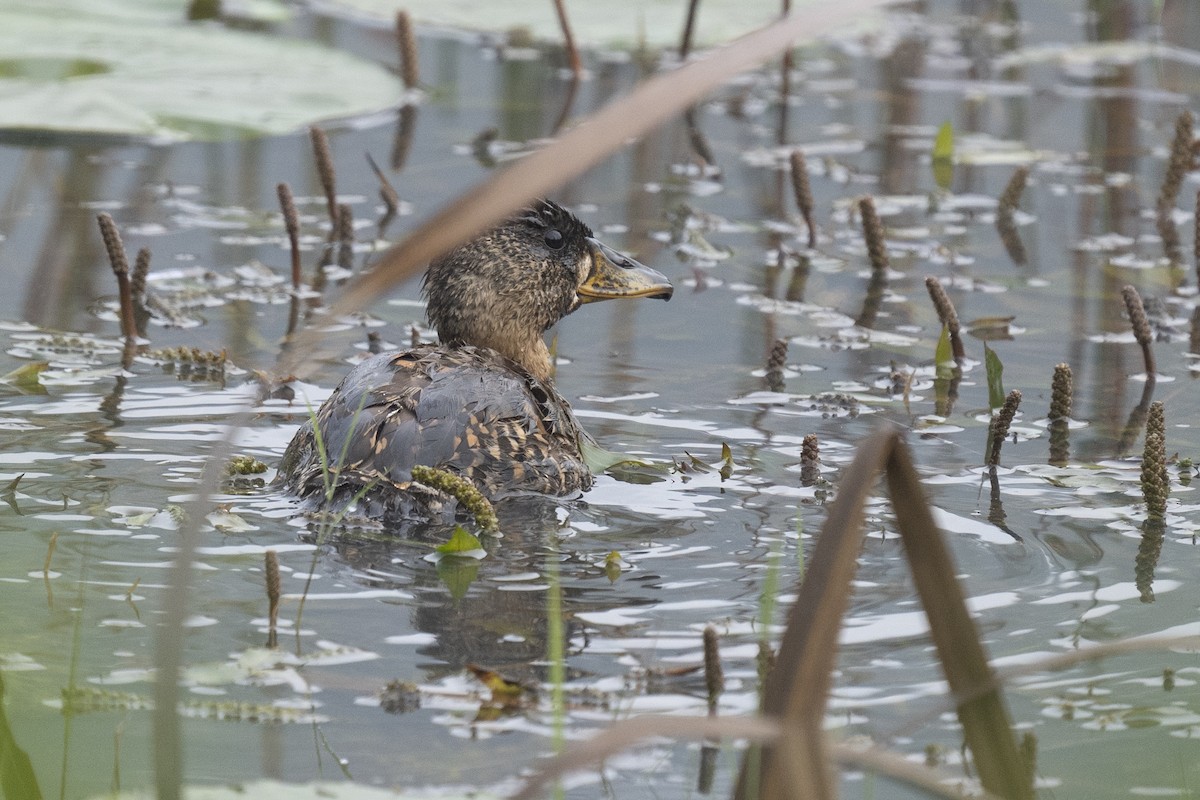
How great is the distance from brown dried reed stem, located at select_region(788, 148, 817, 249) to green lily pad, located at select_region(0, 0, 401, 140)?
2.61 meters

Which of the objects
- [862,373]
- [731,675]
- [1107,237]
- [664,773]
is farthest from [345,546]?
[1107,237]

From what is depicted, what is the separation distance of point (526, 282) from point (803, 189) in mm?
1927

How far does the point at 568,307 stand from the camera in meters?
6.02

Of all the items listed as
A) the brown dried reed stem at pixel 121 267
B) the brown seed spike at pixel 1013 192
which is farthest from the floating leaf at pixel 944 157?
the brown dried reed stem at pixel 121 267

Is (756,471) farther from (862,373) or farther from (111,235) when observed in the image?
(111,235)

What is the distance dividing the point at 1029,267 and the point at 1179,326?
0.96m

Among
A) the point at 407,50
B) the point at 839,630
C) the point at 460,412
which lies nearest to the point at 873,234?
the point at 460,412

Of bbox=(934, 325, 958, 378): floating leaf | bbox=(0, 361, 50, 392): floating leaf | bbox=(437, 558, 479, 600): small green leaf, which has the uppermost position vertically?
bbox=(934, 325, 958, 378): floating leaf

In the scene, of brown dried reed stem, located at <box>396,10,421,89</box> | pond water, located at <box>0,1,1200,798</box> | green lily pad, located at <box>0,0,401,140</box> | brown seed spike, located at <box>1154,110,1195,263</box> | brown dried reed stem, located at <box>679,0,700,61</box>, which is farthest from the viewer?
brown dried reed stem, located at <box>679,0,700,61</box>

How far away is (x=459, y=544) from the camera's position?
4266 millimetres

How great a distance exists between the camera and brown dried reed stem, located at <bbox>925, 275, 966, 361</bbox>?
598 cm

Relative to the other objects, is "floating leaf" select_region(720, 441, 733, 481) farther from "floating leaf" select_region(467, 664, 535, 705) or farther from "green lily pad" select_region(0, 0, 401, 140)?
"green lily pad" select_region(0, 0, 401, 140)

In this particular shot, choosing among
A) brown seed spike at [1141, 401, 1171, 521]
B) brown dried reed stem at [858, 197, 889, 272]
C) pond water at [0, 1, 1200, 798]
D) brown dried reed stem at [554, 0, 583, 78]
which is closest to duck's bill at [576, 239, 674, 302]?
pond water at [0, 1, 1200, 798]

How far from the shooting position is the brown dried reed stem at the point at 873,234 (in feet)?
22.9
